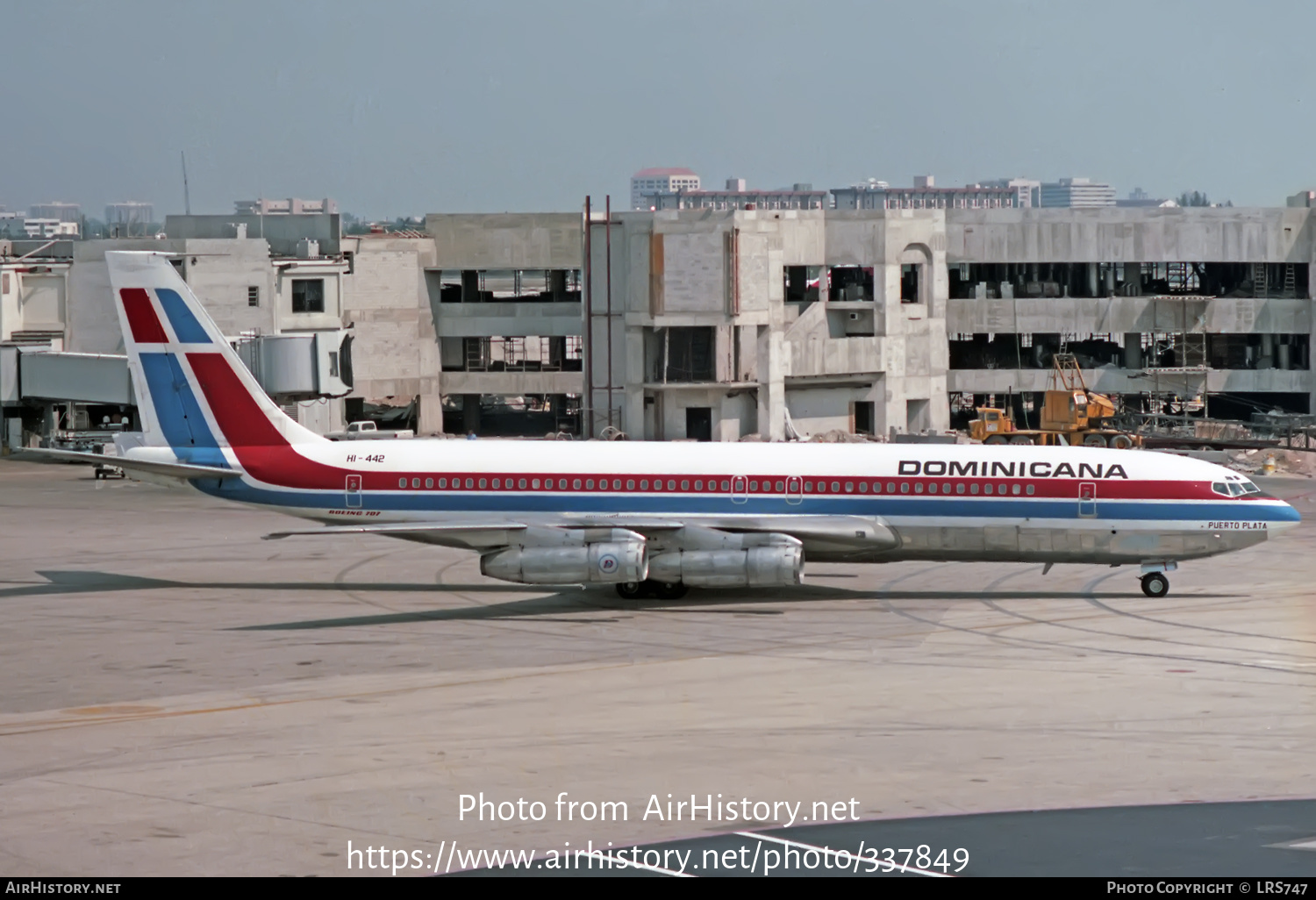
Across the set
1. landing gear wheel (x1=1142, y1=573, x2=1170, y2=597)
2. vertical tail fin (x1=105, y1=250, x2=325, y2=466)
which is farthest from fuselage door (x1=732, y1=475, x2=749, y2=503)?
vertical tail fin (x1=105, y1=250, x2=325, y2=466)

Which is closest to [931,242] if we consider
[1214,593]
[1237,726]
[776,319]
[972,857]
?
[776,319]

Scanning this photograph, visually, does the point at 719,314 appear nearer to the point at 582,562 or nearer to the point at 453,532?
the point at 453,532

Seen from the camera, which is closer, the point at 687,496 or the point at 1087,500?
the point at 1087,500

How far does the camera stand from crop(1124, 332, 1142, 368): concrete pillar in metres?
109

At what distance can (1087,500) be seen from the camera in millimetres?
45469

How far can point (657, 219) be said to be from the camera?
92.6 m

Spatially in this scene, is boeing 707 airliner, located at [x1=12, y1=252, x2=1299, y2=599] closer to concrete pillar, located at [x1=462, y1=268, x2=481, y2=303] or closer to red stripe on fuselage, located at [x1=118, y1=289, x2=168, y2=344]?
red stripe on fuselage, located at [x1=118, y1=289, x2=168, y2=344]

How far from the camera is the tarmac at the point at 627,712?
2328 cm

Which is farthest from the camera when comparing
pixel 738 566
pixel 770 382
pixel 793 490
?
pixel 770 382

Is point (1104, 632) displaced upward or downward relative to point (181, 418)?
downward

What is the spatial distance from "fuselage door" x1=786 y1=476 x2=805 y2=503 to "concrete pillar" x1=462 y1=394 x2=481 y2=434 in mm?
67695

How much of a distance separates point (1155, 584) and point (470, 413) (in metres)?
72.2

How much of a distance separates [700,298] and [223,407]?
46727 mm

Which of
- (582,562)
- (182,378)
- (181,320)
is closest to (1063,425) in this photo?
(582,562)
